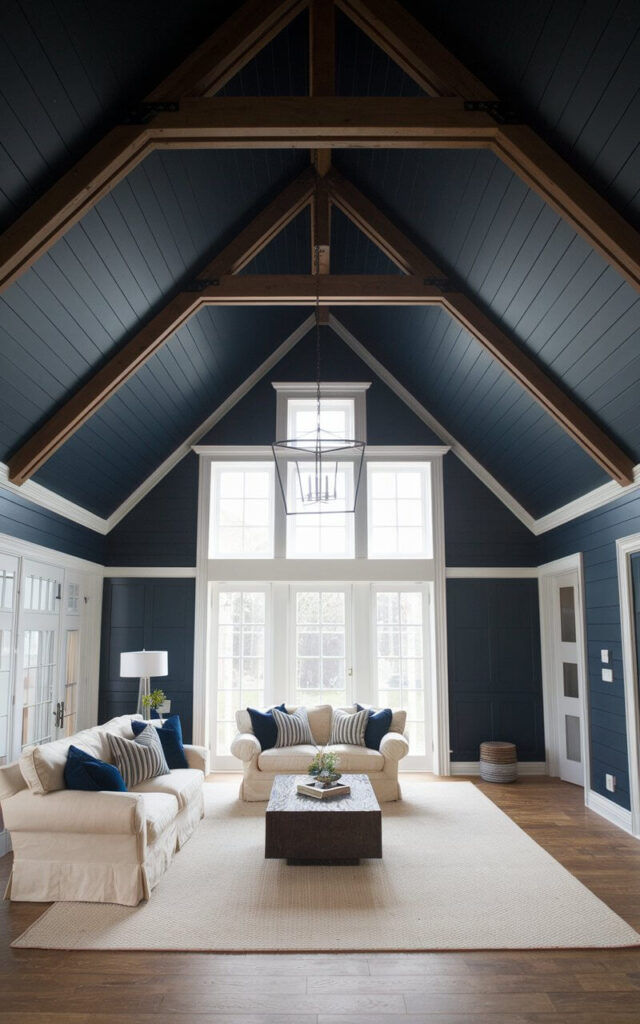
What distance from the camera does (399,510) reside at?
25.9 feet

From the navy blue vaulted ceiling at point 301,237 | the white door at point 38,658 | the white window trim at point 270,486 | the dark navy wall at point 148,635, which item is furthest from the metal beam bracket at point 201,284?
the dark navy wall at point 148,635

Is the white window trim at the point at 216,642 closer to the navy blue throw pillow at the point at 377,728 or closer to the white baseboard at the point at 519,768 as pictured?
the navy blue throw pillow at the point at 377,728

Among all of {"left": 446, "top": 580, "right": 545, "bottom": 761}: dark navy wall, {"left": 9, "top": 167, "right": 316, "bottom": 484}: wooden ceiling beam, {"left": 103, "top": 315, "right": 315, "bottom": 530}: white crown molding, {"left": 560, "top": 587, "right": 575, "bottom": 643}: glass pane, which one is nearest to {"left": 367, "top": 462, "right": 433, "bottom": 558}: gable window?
{"left": 446, "top": 580, "right": 545, "bottom": 761}: dark navy wall

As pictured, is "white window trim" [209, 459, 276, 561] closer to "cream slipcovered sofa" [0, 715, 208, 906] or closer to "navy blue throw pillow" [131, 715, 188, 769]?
"navy blue throw pillow" [131, 715, 188, 769]

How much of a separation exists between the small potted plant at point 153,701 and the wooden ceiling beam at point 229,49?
4785mm

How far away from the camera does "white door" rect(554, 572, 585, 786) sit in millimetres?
6957

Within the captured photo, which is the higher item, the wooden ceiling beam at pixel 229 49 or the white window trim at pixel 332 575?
the wooden ceiling beam at pixel 229 49

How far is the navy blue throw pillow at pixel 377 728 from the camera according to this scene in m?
6.39

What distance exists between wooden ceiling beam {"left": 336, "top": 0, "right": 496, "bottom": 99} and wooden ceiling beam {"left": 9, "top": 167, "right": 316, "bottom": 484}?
1595 millimetres

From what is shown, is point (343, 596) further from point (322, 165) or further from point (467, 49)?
point (467, 49)

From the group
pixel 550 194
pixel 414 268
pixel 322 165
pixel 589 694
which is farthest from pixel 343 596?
pixel 550 194

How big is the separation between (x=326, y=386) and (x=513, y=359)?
9.65 ft

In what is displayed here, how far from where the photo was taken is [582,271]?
4.22m

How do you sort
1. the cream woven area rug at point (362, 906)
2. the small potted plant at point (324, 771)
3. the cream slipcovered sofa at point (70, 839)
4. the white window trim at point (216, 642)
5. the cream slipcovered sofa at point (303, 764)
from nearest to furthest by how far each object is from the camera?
the cream woven area rug at point (362, 906)
the cream slipcovered sofa at point (70, 839)
the small potted plant at point (324, 771)
the cream slipcovered sofa at point (303, 764)
the white window trim at point (216, 642)
